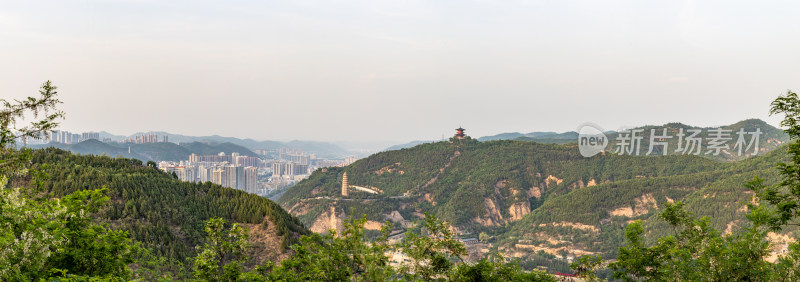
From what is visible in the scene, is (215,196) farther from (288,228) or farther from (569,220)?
(569,220)

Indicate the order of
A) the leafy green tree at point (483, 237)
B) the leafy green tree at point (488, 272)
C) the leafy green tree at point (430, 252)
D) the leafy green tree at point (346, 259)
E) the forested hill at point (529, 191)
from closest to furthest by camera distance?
the leafy green tree at point (346, 259) < the leafy green tree at point (430, 252) < the leafy green tree at point (488, 272) < the forested hill at point (529, 191) < the leafy green tree at point (483, 237)

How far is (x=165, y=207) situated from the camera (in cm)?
4222

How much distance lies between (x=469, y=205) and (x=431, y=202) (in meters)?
15.9

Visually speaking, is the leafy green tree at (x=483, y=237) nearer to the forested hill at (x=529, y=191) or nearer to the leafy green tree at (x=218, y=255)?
the forested hill at (x=529, y=191)

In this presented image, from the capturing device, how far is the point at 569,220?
107 metres

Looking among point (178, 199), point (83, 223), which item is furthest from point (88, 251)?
point (178, 199)

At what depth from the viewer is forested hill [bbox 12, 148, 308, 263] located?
36.6m

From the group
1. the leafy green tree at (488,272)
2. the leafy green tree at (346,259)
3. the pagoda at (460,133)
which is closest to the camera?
the leafy green tree at (346,259)

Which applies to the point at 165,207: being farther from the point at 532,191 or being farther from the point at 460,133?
the point at 460,133

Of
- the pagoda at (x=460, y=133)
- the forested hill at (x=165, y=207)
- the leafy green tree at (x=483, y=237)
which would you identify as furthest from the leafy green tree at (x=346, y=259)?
the pagoda at (x=460, y=133)

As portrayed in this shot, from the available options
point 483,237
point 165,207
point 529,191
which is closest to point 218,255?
point 165,207

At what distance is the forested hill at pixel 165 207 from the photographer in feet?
120

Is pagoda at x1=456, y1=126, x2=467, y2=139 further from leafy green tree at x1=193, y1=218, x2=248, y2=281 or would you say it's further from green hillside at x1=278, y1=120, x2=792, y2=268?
leafy green tree at x1=193, y1=218, x2=248, y2=281

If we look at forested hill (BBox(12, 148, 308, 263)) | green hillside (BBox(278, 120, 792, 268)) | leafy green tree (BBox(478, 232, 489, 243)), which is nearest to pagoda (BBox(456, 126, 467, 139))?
green hillside (BBox(278, 120, 792, 268))
